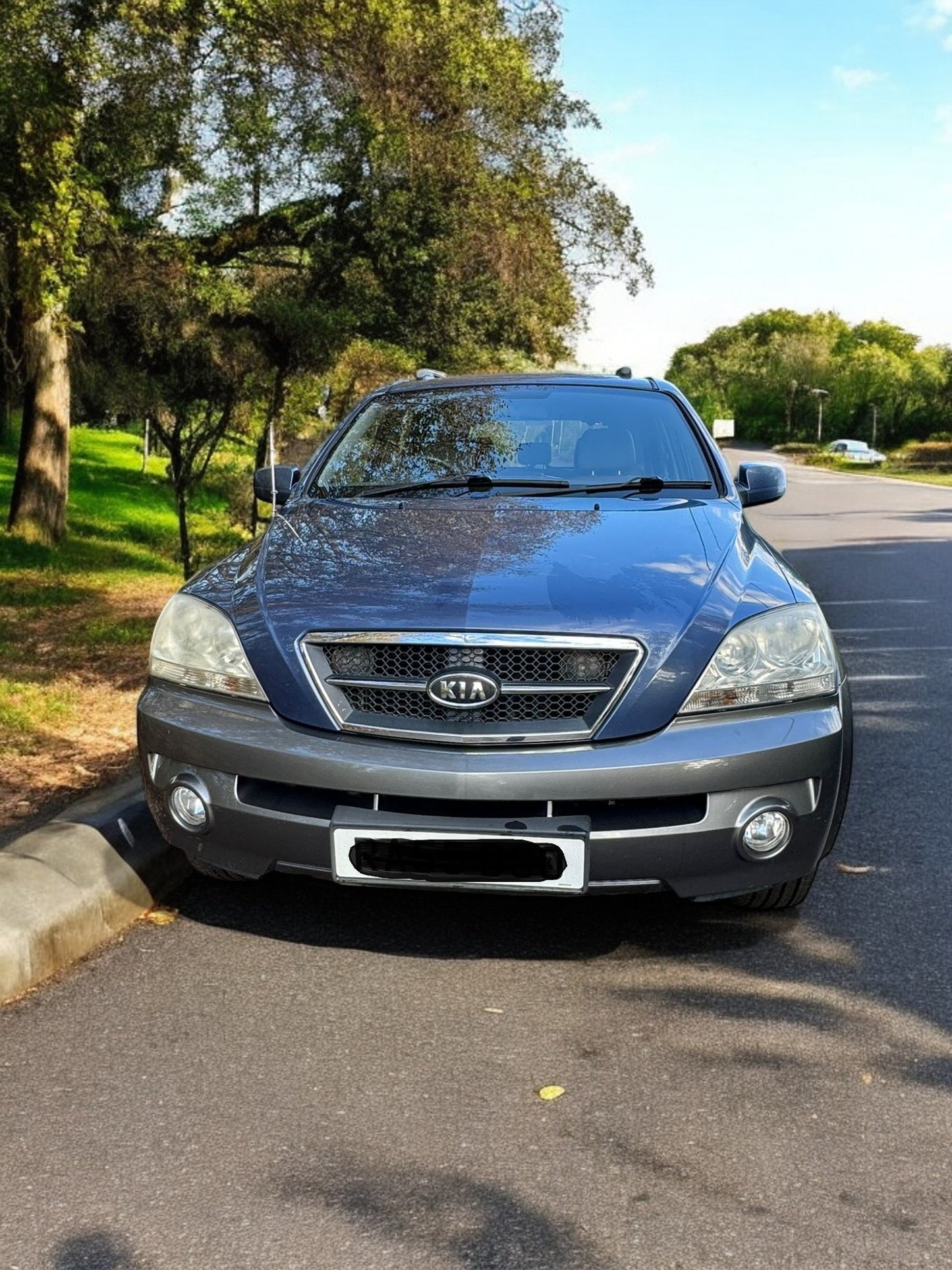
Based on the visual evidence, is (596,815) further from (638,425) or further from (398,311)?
(398,311)

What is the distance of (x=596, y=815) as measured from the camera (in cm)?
338

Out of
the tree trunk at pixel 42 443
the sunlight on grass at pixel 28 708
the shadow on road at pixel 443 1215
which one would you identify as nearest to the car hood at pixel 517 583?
the shadow on road at pixel 443 1215

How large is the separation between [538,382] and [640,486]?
39.7 inches

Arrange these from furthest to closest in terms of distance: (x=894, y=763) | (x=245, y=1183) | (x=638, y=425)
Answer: (x=894, y=763), (x=638, y=425), (x=245, y=1183)

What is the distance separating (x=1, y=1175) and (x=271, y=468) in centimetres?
327

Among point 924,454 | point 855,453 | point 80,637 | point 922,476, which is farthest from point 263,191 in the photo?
point 924,454

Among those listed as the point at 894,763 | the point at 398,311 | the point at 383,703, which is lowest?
the point at 894,763

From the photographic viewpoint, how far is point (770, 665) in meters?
3.55

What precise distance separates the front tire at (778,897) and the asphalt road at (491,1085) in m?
0.09

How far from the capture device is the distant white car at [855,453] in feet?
255

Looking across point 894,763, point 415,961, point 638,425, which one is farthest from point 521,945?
point 894,763

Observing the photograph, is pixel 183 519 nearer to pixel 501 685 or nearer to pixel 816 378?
pixel 501 685

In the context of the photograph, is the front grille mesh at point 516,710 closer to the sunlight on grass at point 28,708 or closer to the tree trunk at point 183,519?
the sunlight on grass at point 28,708

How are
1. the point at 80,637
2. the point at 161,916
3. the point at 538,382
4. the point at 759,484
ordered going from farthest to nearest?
the point at 80,637 < the point at 538,382 < the point at 759,484 < the point at 161,916
